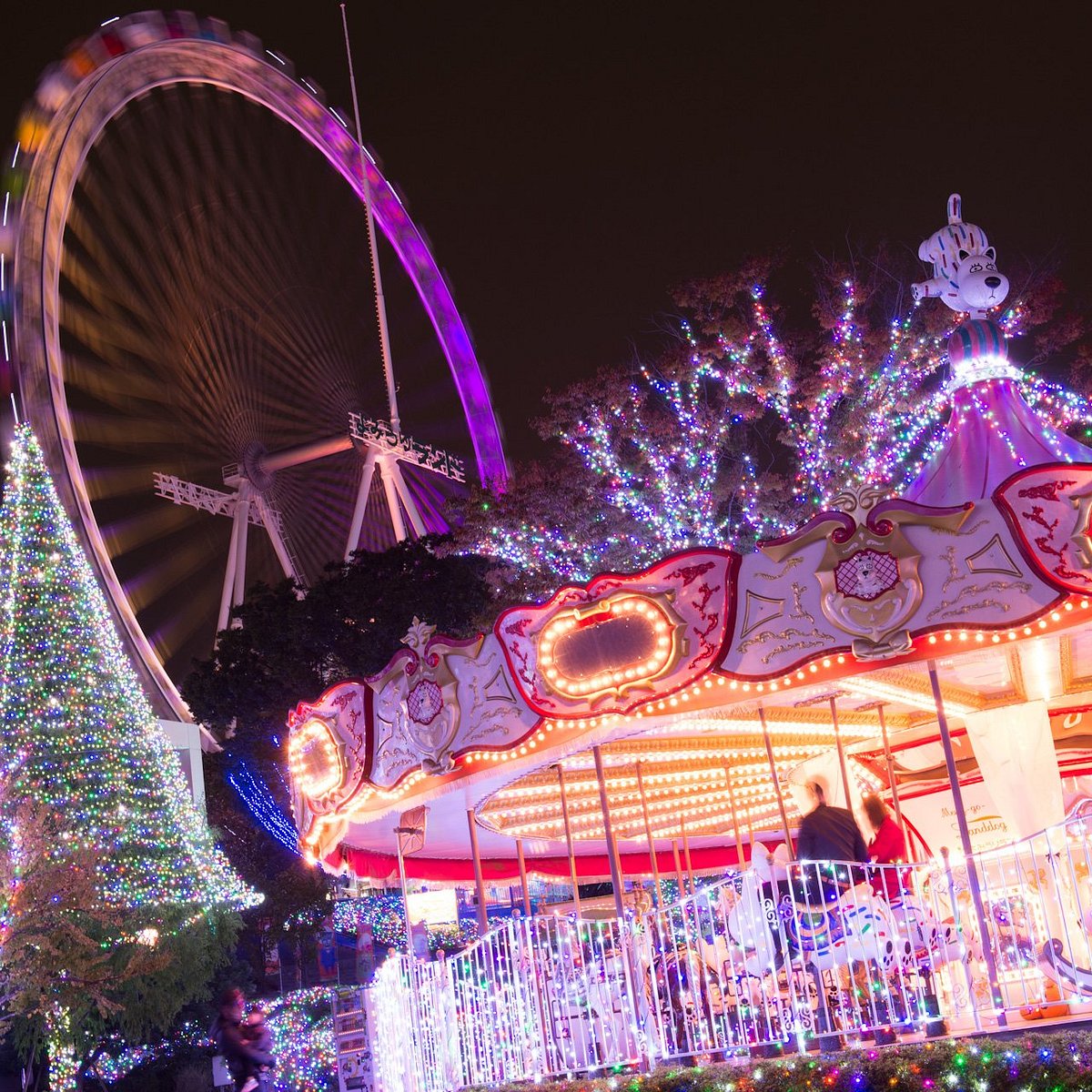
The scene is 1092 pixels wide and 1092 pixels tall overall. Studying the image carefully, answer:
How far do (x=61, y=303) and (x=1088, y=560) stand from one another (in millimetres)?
15417

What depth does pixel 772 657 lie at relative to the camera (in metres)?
6.49

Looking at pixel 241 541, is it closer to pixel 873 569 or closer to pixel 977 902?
pixel 873 569

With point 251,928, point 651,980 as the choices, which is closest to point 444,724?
point 651,980

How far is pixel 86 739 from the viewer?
44.8 ft

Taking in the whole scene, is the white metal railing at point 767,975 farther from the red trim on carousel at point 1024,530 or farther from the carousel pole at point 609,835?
the red trim on carousel at point 1024,530

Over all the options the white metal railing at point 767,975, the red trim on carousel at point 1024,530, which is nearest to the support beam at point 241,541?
the white metal railing at point 767,975

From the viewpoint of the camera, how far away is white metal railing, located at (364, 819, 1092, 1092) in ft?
18.7

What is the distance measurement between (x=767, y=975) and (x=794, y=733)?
3.87m

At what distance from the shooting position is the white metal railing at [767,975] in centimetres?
570

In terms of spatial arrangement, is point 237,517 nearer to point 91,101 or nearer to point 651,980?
point 91,101

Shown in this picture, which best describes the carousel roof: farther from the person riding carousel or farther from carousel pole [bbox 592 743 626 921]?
carousel pole [bbox 592 743 626 921]

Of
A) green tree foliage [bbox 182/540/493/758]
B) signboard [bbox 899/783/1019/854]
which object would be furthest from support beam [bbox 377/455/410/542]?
signboard [bbox 899/783/1019/854]

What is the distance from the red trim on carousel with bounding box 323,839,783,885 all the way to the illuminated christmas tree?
10.9 ft

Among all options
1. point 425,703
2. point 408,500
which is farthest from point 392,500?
point 425,703
